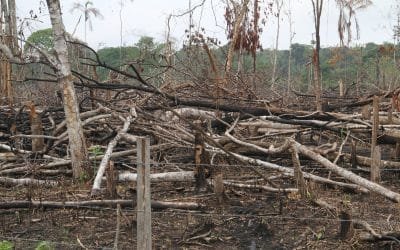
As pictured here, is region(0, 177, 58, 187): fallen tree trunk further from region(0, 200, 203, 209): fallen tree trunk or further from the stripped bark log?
region(0, 200, 203, 209): fallen tree trunk

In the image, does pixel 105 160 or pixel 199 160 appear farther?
pixel 105 160

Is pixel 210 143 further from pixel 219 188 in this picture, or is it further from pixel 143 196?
pixel 143 196

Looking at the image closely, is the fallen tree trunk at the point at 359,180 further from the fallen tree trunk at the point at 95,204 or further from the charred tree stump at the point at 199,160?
the fallen tree trunk at the point at 95,204

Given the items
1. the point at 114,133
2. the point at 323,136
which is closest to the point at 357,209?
the point at 323,136

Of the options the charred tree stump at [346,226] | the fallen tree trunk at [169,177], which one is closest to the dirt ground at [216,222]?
the charred tree stump at [346,226]

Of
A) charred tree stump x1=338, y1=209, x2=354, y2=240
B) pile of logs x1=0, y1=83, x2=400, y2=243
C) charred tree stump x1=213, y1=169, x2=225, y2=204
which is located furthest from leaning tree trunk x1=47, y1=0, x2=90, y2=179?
charred tree stump x1=338, y1=209, x2=354, y2=240

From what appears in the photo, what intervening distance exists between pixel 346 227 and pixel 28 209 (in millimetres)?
2918

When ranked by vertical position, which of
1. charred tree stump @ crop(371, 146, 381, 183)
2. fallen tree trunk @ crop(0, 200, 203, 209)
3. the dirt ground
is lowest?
the dirt ground

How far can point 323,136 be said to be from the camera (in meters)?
7.73

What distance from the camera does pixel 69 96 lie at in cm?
599

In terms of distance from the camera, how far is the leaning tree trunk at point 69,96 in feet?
19.3

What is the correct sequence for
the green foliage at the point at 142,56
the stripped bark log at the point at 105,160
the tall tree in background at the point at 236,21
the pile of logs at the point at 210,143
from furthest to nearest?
the tall tree in background at the point at 236,21 < the green foliage at the point at 142,56 < the pile of logs at the point at 210,143 < the stripped bark log at the point at 105,160

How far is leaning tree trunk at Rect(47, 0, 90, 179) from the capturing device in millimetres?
5883

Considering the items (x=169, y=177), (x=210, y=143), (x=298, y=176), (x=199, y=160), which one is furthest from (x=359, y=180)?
(x=169, y=177)
